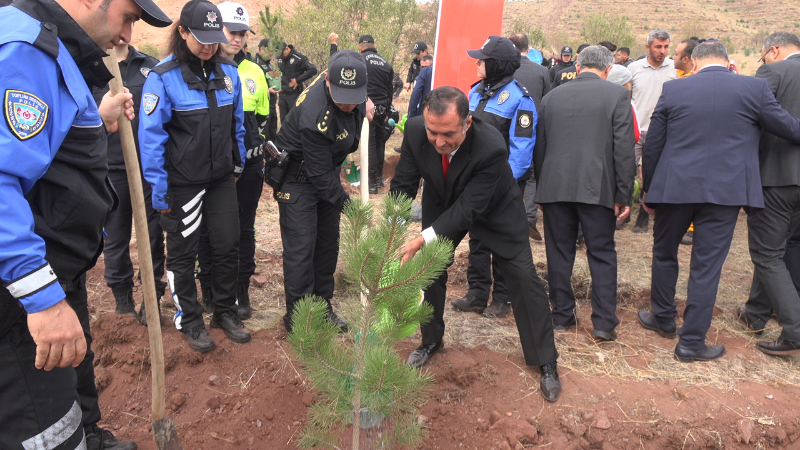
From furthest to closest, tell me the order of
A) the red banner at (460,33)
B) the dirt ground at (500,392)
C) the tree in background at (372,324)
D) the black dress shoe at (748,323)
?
the red banner at (460,33) < the black dress shoe at (748,323) < the dirt ground at (500,392) < the tree in background at (372,324)

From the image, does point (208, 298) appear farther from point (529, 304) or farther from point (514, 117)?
point (514, 117)

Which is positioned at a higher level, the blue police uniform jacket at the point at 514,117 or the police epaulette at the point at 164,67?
the police epaulette at the point at 164,67

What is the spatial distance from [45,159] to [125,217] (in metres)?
2.37

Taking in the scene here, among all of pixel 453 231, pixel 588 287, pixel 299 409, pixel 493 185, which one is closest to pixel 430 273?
pixel 453 231

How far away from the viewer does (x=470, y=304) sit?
14.2 ft

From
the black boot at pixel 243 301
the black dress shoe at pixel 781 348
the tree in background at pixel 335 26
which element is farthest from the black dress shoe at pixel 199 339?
the tree in background at pixel 335 26

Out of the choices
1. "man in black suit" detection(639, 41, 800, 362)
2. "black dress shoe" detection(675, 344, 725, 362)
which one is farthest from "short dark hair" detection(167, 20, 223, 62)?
"black dress shoe" detection(675, 344, 725, 362)

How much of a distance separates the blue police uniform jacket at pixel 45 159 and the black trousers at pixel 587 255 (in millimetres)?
2978

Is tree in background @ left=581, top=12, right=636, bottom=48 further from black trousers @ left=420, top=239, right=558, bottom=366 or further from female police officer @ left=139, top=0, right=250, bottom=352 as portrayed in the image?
female police officer @ left=139, top=0, right=250, bottom=352

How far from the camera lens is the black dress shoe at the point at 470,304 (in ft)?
14.2

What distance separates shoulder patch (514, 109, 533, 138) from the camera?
3941 millimetres

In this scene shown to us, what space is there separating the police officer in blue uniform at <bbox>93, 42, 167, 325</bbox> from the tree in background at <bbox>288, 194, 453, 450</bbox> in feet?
6.62

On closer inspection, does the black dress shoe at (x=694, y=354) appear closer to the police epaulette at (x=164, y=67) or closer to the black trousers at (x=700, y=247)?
the black trousers at (x=700, y=247)

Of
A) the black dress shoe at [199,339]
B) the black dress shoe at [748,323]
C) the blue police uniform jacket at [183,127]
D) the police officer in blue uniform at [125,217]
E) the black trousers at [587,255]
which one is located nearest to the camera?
the blue police uniform jacket at [183,127]
